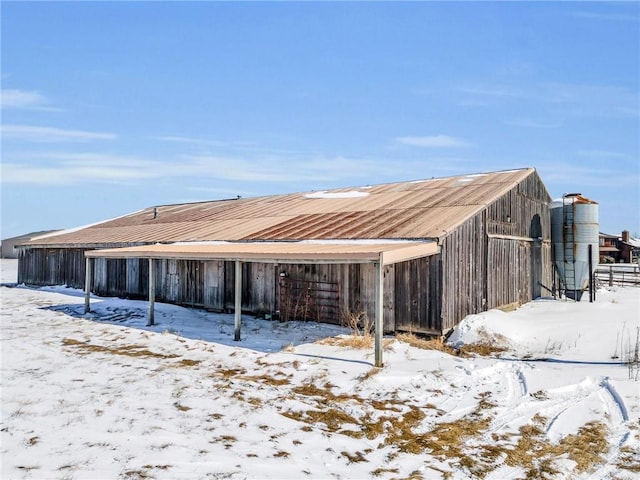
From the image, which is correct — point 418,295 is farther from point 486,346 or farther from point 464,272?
point 486,346

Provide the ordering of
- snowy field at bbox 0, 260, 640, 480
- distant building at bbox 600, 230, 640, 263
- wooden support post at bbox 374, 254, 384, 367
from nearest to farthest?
snowy field at bbox 0, 260, 640, 480, wooden support post at bbox 374, 254, 384, 367, distant building at bbox 600, 230, 640, 263

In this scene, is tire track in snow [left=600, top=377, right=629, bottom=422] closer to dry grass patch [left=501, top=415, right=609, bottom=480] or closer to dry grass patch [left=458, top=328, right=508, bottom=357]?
dry grass patch [left=501, top=415, right=609, bottom=480]

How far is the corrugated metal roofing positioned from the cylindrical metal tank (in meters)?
3.29

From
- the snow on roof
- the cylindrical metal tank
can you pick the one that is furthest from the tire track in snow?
the snow on roof

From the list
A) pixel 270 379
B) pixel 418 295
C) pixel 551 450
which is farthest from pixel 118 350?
pixel 551 450

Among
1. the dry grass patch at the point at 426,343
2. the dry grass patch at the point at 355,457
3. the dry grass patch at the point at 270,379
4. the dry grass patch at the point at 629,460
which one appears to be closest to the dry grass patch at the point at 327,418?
the dry grass patch at the point at 355,457

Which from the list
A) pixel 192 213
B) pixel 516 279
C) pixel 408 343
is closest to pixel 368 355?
pixel 408 343

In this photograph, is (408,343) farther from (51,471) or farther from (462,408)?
(51,471)

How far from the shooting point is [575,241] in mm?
20766

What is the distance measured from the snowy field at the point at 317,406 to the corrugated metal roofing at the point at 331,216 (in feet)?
11.7

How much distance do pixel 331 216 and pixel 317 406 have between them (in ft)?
37.5

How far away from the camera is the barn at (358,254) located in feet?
42.7

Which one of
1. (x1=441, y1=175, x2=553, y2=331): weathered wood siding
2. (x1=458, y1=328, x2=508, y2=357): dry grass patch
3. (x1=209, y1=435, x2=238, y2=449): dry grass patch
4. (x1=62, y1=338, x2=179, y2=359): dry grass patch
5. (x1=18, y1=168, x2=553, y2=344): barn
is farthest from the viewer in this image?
(x1=441, y1=175, x2=553, y2=331): weathered wood siding

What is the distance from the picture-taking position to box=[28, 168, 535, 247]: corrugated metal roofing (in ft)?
49.5
